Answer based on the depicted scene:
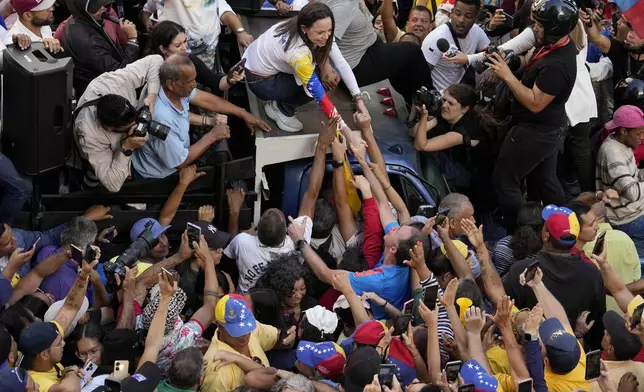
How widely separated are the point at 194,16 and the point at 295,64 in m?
0.97

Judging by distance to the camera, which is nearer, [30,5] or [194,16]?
[30,5]

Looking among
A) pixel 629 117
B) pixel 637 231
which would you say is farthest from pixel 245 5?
pixel 637 231

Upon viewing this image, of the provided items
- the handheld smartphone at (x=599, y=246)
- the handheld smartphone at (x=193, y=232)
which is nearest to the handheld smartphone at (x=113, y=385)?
the handheld smartphone at (x=193, y=232)

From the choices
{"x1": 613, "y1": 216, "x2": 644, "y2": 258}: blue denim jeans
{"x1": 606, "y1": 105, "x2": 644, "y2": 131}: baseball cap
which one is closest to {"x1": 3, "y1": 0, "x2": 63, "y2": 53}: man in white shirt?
{"x1": 606, "y1": 105, "x2": 644, "y2": 131}: baseball cap

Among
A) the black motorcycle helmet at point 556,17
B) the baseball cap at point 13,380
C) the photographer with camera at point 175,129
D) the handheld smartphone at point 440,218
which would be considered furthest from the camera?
the black motorcycle helmet at point 556,17

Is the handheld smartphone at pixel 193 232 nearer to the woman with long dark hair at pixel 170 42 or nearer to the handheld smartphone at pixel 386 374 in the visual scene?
the woman with long dark hair at pixel 170 42

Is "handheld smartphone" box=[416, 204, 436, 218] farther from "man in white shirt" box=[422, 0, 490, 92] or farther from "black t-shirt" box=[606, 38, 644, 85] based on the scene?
"black t-shirt" box=[606, 38, 644, 85]

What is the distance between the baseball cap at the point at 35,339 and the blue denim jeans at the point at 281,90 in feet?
8.10

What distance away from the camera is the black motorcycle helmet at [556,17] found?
7504 millimetres

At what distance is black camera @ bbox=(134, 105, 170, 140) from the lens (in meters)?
6.81

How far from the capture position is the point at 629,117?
8344mm

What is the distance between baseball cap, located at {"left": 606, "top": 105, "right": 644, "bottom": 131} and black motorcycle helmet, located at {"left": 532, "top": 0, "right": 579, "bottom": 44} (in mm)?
1082

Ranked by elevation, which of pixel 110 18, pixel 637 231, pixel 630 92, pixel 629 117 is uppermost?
pixel 110 18

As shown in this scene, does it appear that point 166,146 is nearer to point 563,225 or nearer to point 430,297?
point 430,297
